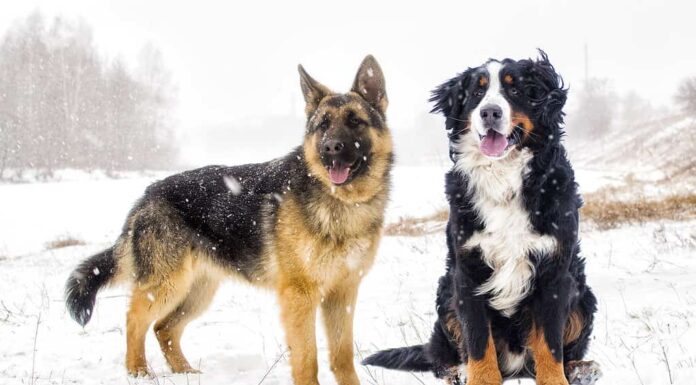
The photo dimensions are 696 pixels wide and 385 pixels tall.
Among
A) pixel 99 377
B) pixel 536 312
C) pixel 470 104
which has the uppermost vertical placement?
pixel 470 104

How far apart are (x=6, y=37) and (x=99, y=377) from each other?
4387 cm

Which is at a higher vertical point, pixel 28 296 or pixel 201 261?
pixel 201 261

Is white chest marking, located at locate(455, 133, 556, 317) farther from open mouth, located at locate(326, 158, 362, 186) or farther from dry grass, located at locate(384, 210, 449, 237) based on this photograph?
dry grass, located at locate(384, 210, 449, 237)

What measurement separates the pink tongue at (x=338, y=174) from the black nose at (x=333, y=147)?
0.46 ft

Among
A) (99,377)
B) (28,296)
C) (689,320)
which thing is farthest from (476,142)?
(28,296)

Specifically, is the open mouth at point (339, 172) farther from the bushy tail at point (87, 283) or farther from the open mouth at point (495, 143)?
the bushy tail at point (87, 283)

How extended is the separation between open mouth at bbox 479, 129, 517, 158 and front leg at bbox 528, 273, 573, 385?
0.80m

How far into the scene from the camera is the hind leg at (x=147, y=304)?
4.79 metres

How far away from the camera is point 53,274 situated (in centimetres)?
1088

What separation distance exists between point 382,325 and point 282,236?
1.88 meters

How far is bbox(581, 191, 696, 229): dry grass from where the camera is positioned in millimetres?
9817

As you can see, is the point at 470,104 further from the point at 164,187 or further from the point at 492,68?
the point at 164,187

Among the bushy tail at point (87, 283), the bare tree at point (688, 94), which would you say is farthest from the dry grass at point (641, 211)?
the bare tree at point (688, 94)

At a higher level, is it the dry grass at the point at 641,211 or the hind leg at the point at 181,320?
the dry grass at the point at 641,211
